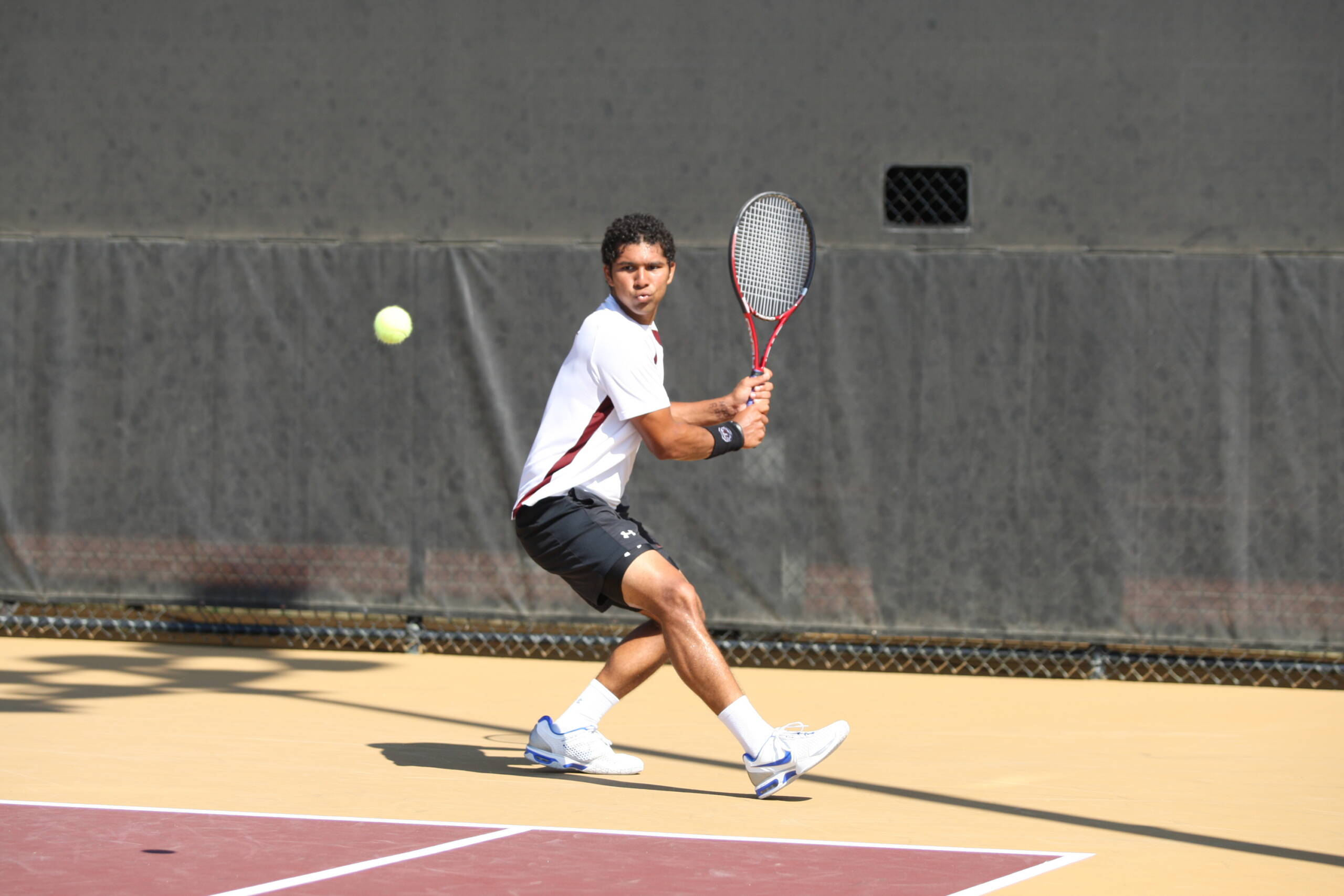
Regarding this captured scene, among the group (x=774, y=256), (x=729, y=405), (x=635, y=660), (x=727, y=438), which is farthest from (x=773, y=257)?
(x=635, y=660)

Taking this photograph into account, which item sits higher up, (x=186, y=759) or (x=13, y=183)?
(x=13, y=183)

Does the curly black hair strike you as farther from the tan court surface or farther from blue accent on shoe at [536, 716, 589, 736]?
the tan court surface

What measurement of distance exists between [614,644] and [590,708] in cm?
300

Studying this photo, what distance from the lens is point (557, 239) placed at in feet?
28.9

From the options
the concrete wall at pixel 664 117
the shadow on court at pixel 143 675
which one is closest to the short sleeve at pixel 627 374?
the shadow on court at pixel 143 675

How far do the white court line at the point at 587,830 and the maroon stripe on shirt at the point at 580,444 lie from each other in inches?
42.9

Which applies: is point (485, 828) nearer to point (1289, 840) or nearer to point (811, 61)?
point (1289, 840)

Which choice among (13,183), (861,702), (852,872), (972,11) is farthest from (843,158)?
(852,872)

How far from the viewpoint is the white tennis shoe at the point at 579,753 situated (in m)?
5.43

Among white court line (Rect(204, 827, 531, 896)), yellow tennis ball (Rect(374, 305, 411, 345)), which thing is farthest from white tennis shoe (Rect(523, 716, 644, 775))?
yellow tennis ball (Rect(374, 305, 411, 345))

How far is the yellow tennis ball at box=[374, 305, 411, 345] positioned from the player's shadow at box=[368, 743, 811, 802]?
2732mm

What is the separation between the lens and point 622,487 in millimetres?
5457

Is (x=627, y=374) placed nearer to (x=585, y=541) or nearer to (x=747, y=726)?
(x=585, y=541)

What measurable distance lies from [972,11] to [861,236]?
49.0 inches
